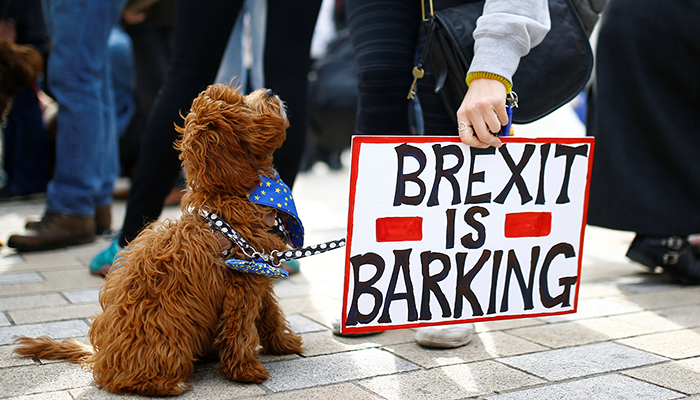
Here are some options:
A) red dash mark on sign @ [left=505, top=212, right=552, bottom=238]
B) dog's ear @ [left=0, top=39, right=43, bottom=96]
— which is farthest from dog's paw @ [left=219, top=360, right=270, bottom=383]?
dog's ear @ [left=0, top=39, right=43, bottom=96]

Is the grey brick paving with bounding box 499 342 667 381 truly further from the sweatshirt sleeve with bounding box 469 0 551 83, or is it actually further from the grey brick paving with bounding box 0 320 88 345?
the grey brick paving with bounding box 0 320 88 345

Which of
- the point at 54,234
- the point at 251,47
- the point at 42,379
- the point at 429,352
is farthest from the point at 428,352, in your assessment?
the point at 54,234

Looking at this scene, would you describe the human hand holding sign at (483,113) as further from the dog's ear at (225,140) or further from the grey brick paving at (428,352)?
the grey brick paving at (428,352)

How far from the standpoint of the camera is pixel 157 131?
7.47 ft

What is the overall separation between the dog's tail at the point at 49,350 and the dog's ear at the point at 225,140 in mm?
615

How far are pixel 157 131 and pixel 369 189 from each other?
3.37ft

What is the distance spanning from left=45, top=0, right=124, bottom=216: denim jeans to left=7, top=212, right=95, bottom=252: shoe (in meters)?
0.05

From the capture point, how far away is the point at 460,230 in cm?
177

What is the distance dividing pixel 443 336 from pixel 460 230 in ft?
1.17

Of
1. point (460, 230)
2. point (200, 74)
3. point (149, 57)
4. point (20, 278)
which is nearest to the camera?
point (460, 230)

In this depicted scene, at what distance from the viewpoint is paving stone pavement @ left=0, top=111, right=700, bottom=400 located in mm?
1545

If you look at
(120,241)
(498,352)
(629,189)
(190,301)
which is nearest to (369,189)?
(190,301)

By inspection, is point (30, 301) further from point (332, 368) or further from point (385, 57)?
point (385, 57)

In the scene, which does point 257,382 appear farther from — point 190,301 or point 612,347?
point 612,347
